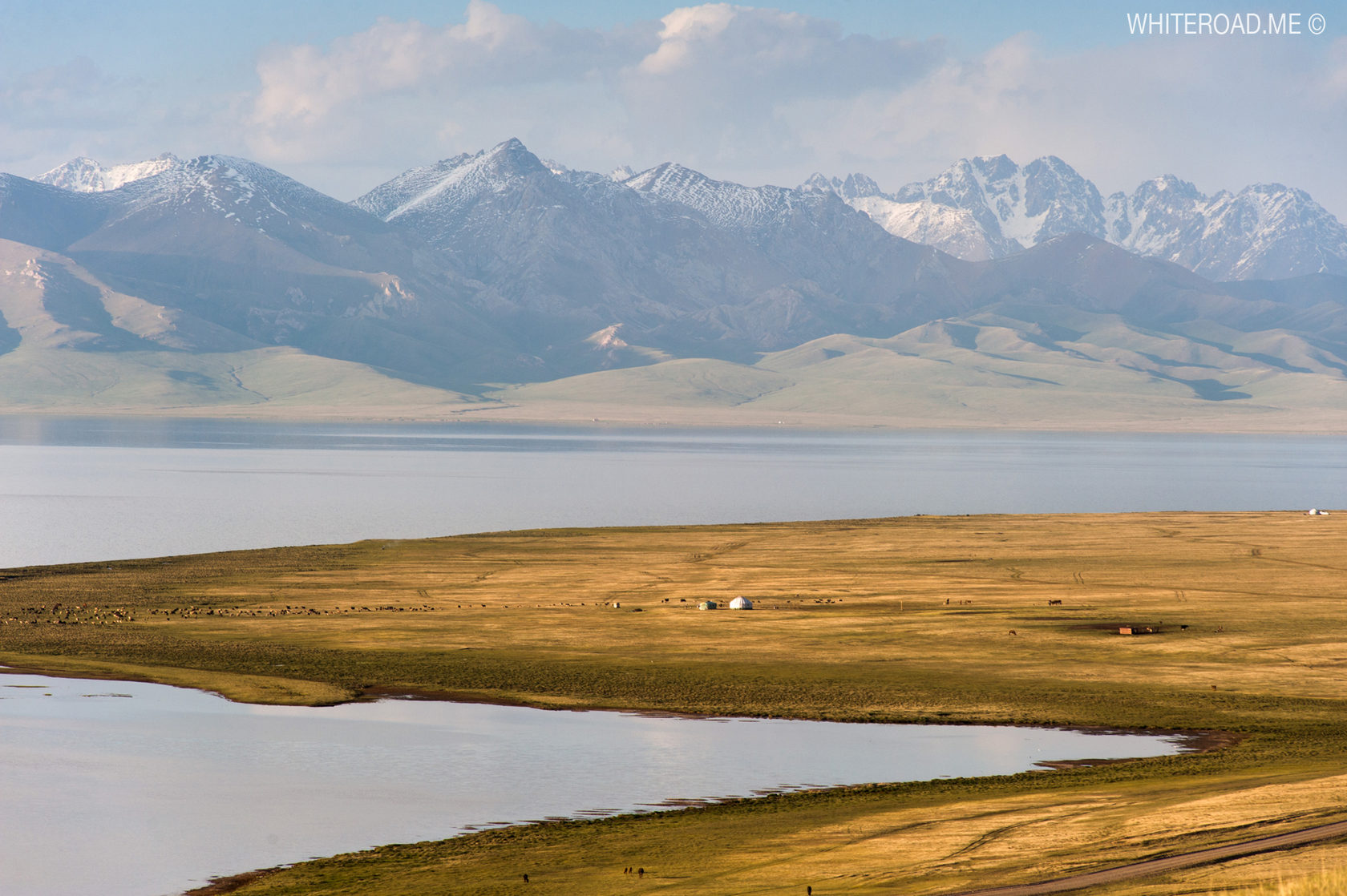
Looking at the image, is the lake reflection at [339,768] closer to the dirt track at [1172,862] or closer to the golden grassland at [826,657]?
the golden grassland at [826,657]

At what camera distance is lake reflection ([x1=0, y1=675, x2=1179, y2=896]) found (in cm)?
2384

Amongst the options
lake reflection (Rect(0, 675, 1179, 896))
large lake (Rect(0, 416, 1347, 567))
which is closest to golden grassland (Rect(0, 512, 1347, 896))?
lake reflection (Rect(0, 675, 1179, 896))

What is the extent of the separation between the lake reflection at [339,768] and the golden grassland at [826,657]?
160 cm

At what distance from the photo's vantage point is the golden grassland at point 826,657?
21.5 meters

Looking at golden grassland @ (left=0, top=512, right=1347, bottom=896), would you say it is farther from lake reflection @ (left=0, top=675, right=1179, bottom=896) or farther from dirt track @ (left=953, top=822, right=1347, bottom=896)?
lake reflection @ (left=0, top=675, right=1179, bottom=896)

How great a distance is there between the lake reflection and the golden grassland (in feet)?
5.24

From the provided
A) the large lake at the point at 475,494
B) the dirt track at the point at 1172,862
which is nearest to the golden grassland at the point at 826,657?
the dirt track at the point at 1172,862

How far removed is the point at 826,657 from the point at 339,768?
19.5m

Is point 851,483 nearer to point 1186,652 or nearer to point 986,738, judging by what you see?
point 1186,652

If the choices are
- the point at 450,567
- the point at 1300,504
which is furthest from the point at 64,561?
the point at 1300,504

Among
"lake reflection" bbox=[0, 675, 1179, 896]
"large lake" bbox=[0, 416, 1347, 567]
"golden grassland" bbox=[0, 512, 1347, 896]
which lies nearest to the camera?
"golden grassland" bbox=[0, 512, 1347, 896]

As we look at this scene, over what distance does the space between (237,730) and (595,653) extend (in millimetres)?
14524

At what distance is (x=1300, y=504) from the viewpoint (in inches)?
5153

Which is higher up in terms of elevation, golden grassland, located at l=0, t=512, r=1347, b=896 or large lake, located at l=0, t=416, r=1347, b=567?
large lake, located at l=0, t=416, r=1347, b=567
